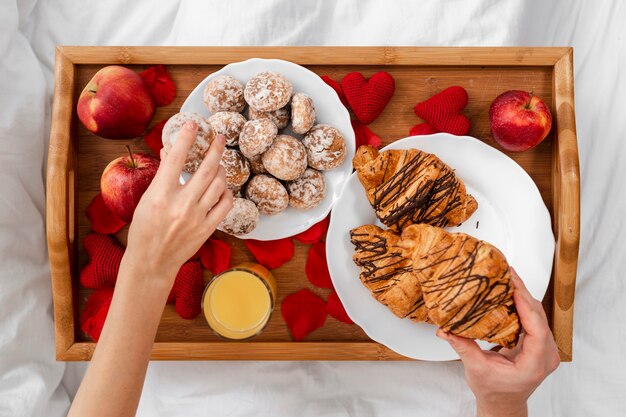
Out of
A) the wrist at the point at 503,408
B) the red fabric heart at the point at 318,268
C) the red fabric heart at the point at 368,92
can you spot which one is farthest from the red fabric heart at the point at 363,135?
the wrist at the point at 503,408

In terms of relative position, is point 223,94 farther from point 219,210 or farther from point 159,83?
point 219,210

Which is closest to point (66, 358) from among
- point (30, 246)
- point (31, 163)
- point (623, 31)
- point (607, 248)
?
point (30, 246)

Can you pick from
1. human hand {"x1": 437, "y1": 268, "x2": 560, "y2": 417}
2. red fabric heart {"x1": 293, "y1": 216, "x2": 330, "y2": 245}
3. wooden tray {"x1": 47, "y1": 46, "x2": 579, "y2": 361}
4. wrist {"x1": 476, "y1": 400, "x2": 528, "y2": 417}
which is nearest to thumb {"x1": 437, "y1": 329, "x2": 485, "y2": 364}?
human hand {"x1": 437, "y1": 268, "x2": 560, "y2": 417}

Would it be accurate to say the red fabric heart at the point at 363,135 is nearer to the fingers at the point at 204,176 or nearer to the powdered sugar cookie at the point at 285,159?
the powdered sugar cookie at the point at 285,159

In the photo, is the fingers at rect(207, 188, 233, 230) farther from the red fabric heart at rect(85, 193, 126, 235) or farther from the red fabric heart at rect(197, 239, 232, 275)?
the red fabric heart at rect(85, 193, 126, 235)

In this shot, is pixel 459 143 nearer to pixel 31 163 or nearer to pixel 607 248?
pixel 607 248

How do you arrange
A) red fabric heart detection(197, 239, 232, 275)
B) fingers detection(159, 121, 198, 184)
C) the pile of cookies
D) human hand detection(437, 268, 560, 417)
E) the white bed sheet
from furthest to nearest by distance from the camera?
the white bed sheet
red fabric heart detection(197, 239, 232, 275)
the pile of cookies
human hand detection(437, 268, 560, 417)
fingers detection(159, 121, 198, 184)
